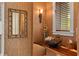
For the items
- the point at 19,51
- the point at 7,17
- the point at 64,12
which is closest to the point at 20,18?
the point at 7,17

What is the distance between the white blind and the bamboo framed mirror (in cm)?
35

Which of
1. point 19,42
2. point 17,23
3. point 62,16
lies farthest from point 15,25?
point 62,16

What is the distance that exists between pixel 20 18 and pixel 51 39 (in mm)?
405

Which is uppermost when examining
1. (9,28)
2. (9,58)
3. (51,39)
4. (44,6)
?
(44,6)

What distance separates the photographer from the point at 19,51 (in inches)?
60.9

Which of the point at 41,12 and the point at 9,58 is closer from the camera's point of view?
the point at 9,58

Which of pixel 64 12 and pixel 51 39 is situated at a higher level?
pixel 64 12

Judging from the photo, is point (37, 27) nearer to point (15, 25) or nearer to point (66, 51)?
point (15, 25)

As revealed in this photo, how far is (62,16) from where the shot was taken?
1625 mm

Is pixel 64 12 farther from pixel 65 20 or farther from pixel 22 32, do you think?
pixel 22 32

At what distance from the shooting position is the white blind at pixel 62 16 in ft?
5.19

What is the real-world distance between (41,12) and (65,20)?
0.27 metres

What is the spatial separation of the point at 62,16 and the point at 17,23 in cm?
49

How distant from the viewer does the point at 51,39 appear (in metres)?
1.63
